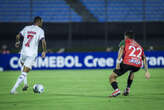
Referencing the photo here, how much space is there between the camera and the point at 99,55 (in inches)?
1009

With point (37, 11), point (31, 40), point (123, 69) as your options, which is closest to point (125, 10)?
point (37, 11)

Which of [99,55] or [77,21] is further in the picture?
[77,21]

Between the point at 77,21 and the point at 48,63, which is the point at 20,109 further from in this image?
the point at 77,21

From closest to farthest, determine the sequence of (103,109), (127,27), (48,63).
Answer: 1. (103,109)
2. (48,63)
3. (127,27)

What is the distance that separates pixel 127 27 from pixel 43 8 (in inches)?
270

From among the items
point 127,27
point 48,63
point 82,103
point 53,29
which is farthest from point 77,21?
point 82,103

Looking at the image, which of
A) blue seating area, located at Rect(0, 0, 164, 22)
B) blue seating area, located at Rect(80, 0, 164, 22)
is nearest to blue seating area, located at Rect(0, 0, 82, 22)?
blue seating area, located at Rect(0, 0, 164, 22)

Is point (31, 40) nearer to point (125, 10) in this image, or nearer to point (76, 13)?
point (76, 13)

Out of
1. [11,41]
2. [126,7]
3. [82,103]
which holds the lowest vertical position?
[82,103]

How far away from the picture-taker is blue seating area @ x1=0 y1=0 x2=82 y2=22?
30.7 meters

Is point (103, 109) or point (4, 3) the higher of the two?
point (4, 3)

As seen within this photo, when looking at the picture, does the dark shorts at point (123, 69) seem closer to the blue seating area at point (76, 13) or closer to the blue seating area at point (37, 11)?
the blue seating area at point (76, 13)

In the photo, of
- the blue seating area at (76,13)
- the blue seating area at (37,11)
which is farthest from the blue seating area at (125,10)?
the blue seating area at (37,11)

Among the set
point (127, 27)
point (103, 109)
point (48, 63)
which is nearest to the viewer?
point (103, 109)
